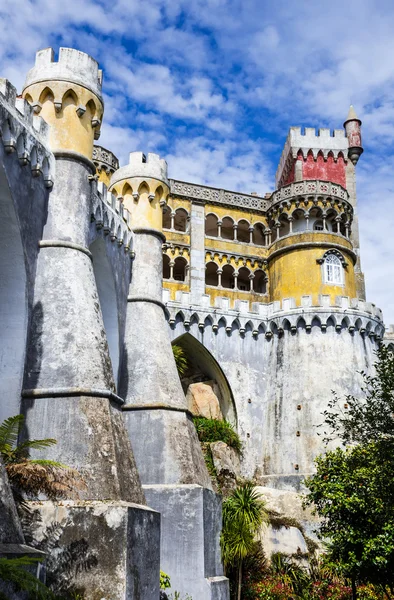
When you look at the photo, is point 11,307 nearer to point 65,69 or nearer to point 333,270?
point 65,69

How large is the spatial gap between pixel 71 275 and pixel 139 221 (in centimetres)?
685

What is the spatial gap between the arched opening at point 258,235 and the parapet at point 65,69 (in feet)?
89.7

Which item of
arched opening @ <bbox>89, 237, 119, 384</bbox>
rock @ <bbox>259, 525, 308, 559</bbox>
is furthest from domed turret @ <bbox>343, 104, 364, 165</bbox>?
arched opening @ <bbox>89, 237, 119, 384</bbox>

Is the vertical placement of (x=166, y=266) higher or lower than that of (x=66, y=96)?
higher

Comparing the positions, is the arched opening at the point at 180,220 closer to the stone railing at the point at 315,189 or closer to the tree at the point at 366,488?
the stone railing at the point at 315,189

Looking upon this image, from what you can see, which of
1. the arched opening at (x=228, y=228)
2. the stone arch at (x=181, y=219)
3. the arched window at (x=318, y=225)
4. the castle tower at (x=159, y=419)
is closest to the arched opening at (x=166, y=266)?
the stone arch at (x=181, y=219)

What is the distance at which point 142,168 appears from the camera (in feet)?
66.6

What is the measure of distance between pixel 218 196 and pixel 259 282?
6118mm

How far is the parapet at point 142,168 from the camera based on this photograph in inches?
799

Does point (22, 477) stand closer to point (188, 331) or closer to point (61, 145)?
point (61, 145)

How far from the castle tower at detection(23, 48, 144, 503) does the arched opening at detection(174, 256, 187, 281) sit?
981 inches

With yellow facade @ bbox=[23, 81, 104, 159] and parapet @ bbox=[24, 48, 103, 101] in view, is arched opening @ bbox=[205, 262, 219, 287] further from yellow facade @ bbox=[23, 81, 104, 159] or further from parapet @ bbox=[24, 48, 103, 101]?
yellow facade @ bbox=[23, 81, 104, 159]

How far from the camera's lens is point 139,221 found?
2027cm

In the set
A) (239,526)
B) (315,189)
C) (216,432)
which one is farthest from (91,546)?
(315,189)
